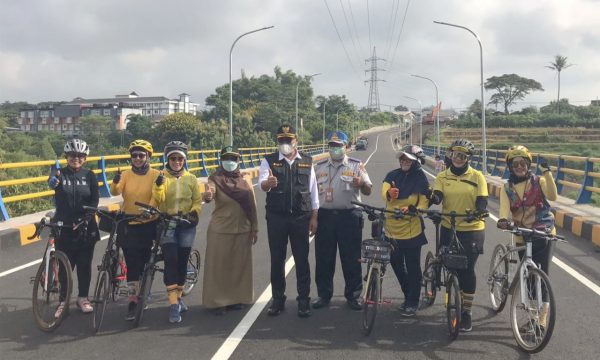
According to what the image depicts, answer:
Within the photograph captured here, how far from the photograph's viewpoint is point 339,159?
544cm

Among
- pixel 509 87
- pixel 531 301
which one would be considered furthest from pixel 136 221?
pixel 509 87

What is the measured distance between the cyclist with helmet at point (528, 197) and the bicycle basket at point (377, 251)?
1.04m

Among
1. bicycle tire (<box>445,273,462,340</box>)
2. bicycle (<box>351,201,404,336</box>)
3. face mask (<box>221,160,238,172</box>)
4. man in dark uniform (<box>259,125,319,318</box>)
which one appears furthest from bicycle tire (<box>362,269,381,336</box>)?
face mask (<box>221,160,238,172</box>)

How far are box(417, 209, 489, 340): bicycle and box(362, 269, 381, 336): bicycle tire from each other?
586 mm

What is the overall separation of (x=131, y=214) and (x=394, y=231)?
2420mm

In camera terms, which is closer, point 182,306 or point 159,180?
point 159,180

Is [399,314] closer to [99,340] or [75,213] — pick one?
[99,340]

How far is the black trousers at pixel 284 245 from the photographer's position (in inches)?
205

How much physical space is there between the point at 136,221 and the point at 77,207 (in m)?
0.57

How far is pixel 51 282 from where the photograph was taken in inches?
192

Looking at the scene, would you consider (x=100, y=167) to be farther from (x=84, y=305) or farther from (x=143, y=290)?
(x=143, y=290)

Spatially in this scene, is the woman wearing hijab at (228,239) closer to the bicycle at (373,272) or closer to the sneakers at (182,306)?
the sneakers at (182,306)

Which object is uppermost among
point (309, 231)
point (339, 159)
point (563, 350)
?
point (339, 159)

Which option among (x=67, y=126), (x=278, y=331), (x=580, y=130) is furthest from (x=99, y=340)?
(x=67, y=126)
